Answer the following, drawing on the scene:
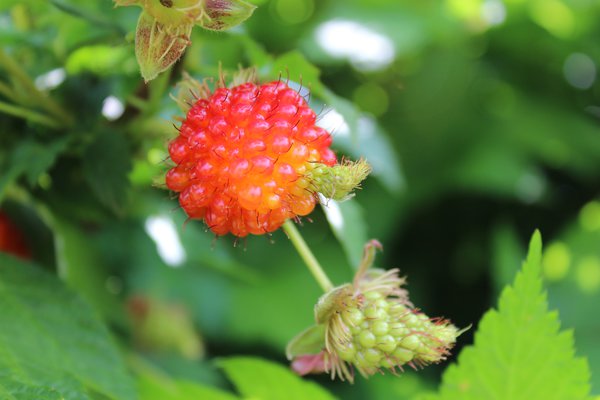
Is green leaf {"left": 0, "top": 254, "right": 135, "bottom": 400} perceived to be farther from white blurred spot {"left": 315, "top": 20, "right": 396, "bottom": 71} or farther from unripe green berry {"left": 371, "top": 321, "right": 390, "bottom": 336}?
white blurred spot {"left": 315, "top": 20, "right": 396, "bottom": 71}

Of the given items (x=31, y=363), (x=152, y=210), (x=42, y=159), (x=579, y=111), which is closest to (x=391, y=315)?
(x=31, y=363)

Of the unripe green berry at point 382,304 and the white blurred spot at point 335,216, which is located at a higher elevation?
the white blurred spot at point 335,216

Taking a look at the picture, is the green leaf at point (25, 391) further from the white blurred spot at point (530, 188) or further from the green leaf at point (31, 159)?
the white blurred spot at point (530, 188)

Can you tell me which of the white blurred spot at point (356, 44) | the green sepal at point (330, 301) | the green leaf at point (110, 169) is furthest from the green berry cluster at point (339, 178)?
the white blurred spot at point (356, 44)

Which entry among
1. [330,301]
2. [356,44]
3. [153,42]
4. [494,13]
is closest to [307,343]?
[330,301]

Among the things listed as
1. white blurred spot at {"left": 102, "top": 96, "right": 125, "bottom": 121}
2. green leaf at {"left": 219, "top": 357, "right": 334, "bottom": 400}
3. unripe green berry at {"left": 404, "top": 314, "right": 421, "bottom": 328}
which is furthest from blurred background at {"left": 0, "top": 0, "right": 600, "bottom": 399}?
unripe green berry at {"left": 404, "top": 314, "right": 421, "bottom": 328}

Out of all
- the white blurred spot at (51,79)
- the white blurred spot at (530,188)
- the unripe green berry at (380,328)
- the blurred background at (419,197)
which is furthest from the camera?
the white blurred spot at (530,188)

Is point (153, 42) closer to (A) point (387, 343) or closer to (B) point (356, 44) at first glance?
(A) point (387, 343)
